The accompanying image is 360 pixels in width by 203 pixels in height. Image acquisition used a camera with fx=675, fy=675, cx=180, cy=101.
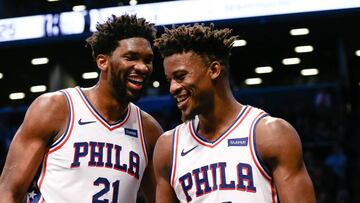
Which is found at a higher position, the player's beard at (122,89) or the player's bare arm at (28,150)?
the player's beard at (122,89)

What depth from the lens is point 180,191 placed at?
4422 millimetres

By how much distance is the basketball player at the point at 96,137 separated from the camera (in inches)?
192

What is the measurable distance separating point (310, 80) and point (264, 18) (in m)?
5.92

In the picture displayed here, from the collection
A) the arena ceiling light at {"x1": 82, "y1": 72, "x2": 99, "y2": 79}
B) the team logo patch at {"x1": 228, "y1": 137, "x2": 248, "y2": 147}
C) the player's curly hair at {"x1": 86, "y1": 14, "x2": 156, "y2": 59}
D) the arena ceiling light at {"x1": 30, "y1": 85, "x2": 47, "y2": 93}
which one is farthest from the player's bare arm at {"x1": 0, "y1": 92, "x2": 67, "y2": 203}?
the arena ceiling light at {"x1": 30, "y1": 85, "x2": 47, "y2": 93}

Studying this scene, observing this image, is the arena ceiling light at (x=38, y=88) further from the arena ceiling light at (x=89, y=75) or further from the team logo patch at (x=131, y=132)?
the team logo patch at (x=131, y=132)

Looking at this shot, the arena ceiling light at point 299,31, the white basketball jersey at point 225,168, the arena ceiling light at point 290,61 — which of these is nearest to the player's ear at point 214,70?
the white basketball jersey at point 225,168

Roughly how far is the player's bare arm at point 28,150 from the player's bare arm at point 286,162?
1593 millimetres

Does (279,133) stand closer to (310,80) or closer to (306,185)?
(306,185)

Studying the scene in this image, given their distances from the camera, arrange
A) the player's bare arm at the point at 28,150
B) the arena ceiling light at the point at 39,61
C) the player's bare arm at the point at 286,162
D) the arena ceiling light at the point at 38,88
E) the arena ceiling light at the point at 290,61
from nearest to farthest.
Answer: the player's bare arm at the point at 286,162 < the player's bare arm at the point at 28,150 < the arena ceiling light at the point at 39,61 < the arena ceiling light at the point at 290,61 < the arena ceiling light at the point at 38,88

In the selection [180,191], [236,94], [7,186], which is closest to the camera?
[180,191]

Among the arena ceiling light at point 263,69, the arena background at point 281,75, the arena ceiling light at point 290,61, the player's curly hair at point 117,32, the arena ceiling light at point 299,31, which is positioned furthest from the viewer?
the arena ceiling light at point 263,69

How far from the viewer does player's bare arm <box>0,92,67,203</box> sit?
191 inches

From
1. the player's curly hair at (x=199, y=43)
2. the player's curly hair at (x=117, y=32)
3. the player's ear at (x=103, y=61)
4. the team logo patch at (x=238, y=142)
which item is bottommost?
the team logo patch at (x=238, y=142)

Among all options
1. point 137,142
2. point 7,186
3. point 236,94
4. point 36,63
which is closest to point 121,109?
point 137,142
